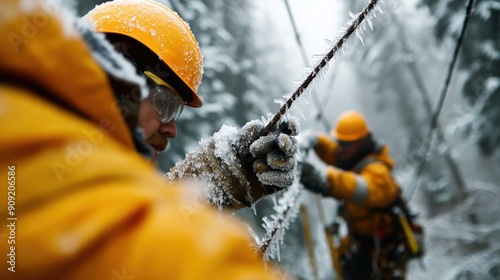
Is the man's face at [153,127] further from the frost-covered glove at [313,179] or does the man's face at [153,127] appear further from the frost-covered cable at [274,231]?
the frost-covered glove at [313,179]

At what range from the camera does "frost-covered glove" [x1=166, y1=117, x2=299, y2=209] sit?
1656 mm

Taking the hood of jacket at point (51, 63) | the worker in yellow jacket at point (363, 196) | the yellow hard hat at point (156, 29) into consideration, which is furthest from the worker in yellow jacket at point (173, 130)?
the worker in yellow jacket at point (363, 196)

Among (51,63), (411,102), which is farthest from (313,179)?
(411,102)

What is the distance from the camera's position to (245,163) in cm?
175

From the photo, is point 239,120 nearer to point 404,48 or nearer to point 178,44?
point 178,44

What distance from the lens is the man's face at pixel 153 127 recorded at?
5.21 feet

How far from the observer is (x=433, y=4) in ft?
27.0

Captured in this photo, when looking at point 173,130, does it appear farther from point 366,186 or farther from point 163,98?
point 366,186

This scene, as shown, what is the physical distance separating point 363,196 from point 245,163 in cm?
317

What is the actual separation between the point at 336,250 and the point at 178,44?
4.86 m

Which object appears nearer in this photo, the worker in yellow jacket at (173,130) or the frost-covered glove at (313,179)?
the worker in yellow jacket at (173,130)

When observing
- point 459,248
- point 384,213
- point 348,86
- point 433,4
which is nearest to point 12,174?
point 384,213

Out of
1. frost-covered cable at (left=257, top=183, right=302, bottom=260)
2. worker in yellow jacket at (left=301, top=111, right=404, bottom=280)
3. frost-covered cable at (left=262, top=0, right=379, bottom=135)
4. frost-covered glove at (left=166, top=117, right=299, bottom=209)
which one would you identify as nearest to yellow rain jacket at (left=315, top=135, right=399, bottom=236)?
worker in yellow jacket at (left=301, top=111, right=404, bottom=280)

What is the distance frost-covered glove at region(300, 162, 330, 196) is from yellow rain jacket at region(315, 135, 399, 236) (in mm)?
101
